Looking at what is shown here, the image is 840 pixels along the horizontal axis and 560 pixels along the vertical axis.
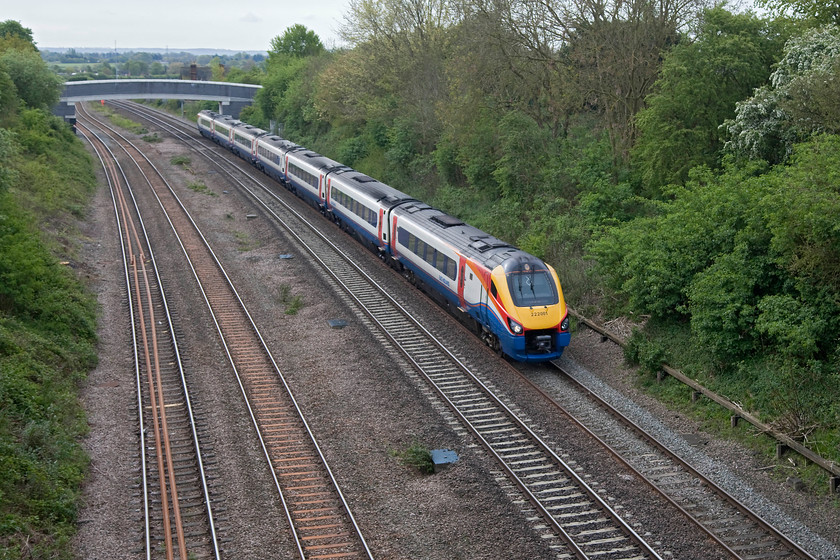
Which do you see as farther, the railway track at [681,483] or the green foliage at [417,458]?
the green foliage at [417,458]

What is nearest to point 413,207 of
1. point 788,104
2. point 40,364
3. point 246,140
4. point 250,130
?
point 788,104

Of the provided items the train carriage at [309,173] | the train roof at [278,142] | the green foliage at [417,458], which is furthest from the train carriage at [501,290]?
the train roof at [278,142]

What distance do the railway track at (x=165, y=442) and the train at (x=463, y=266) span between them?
24.7ft

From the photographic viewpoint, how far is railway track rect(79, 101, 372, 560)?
12.7 meters

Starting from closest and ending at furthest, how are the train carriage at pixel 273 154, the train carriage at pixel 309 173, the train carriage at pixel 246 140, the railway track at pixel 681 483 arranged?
the railway track at pixel 681 483 < the train carriage at pixel 309 173 < the train carriage at pixel 273 154 < the train carriage at pixel 246 140

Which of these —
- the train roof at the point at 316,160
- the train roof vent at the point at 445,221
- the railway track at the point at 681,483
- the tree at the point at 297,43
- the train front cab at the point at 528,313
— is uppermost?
the tree at the point at 297,43

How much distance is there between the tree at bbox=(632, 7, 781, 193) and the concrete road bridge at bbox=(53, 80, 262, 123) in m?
57.6

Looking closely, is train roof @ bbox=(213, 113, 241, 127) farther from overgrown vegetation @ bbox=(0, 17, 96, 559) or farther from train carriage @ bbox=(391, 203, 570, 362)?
train carriage @ bbox=(391, 203, 570, 362)

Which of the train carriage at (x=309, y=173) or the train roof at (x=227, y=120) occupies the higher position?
the train roof at (x=227, y=120)

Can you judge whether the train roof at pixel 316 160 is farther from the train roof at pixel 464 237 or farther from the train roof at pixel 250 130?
the train roof at pixel 464 237

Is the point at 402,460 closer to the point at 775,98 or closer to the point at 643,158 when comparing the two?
the point at 775,98

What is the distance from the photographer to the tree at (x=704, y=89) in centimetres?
2589

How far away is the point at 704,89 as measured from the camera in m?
26.0


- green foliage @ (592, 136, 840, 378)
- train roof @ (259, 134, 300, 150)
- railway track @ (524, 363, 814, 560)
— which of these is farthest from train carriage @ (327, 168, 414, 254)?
railway track @ (524, 363, 814, 560)
